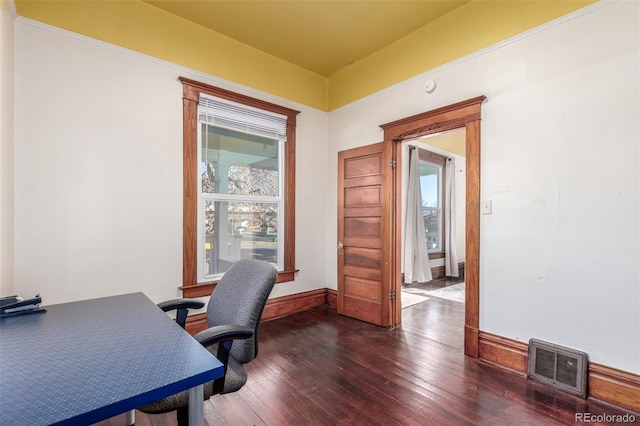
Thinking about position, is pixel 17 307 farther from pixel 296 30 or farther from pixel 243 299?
pixel 296 30

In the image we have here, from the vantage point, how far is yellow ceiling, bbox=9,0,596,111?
2463 mm

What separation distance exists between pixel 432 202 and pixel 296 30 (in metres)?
4.55

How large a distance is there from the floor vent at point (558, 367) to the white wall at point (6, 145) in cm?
379

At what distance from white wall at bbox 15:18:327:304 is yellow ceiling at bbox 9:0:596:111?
0.58ft

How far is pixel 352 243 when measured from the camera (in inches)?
148

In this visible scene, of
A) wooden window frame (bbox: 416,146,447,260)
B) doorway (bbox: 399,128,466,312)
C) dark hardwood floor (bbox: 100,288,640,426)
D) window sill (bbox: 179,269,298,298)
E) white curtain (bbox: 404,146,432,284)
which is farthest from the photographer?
Answer: doorway (bbox: 399,128,466,312)

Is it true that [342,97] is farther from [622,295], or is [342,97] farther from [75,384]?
[75,384]

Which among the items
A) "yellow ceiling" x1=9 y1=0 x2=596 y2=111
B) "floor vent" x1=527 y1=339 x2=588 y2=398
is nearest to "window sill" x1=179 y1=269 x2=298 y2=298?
"yellow ceiling" x1=9 y1=0 x2=596 y2=111

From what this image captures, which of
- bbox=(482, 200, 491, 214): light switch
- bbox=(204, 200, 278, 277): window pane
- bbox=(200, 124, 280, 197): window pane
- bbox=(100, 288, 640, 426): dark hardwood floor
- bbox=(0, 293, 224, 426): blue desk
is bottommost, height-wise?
bbox=(100, 288, 640, 426): dark hardwood floor

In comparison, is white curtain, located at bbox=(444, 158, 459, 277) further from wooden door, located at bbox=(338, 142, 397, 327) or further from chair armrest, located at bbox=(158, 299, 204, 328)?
chair armrest, located at bbox=(158, 299, 204, 328)

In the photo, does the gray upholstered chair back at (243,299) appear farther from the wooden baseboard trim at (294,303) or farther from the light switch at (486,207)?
the light switch at (486,207)

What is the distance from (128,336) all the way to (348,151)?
3158 millimetres

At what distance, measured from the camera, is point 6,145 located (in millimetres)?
2018

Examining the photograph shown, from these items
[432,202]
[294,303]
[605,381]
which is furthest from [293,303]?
[432,202]
